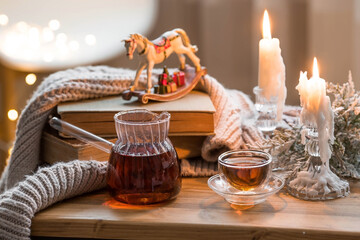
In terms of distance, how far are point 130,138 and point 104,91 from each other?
10.3 inches

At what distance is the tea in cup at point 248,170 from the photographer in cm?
78

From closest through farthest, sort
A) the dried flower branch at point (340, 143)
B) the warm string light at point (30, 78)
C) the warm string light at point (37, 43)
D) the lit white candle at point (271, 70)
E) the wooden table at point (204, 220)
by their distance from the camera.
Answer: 1. the wooden table at point (204, 220)
2. the dried flower branch at point (340, 143)
3. the lit white candle at point (271, 70)
4. the warm string light at point (37, 43)
5. the warm string light at point (30, 78)

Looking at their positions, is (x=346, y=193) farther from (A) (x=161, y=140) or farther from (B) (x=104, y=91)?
(B) (x=104, y=91)

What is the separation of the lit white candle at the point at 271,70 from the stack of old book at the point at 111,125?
11 cm

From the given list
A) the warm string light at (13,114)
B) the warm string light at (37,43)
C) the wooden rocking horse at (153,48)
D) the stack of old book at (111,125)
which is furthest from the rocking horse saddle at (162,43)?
the warm string light at (13,114)

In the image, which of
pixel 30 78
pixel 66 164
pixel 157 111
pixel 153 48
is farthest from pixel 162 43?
pixel 30 78

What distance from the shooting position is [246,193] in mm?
788

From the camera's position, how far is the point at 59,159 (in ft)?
3.19

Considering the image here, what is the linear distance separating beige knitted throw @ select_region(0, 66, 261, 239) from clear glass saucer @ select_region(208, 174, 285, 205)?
0.41 ft

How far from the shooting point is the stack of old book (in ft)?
3.06

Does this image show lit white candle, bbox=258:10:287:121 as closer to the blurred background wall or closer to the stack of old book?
the stack of old book

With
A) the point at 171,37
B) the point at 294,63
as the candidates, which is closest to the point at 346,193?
the point at 171,37

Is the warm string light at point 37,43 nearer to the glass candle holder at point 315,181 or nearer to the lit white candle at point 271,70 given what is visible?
the lit white candle at point 271,70

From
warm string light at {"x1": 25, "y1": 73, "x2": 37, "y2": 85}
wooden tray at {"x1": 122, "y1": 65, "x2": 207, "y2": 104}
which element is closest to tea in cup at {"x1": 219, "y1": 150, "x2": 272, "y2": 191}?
wooden tray at {"x1": 122, "y1": 65, "x2": 207, "y2": 104}
